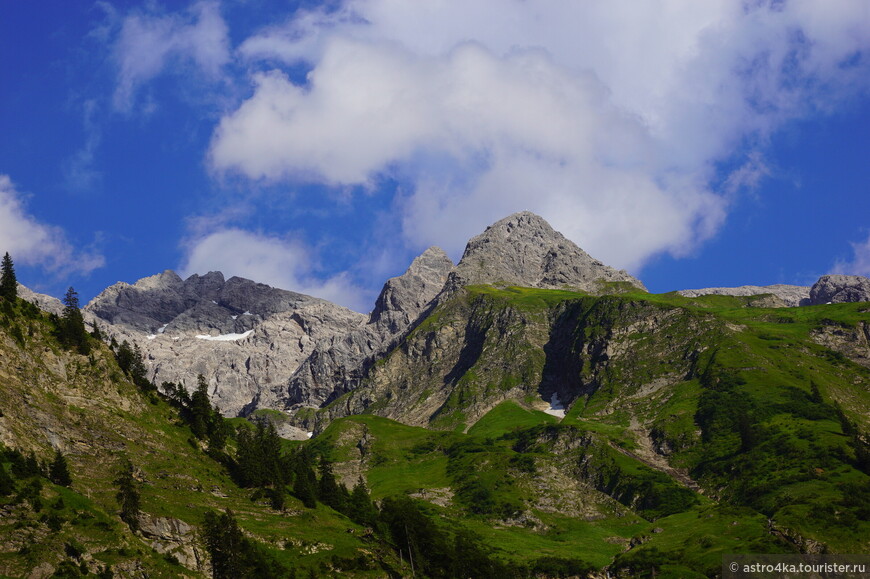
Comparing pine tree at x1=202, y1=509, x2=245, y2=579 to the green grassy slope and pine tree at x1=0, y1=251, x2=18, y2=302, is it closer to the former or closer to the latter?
the green grassy slope

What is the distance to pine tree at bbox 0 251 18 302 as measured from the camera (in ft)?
598

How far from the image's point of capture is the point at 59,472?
450 ft

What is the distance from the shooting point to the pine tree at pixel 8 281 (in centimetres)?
18239

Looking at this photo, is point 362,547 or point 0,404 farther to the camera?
point 362,547

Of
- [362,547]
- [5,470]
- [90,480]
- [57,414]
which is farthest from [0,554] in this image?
[362,547]

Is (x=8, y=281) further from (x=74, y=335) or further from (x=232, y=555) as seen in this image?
(x=232, y=555)

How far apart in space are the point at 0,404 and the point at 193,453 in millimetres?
53434

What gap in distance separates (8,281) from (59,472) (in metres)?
69.1

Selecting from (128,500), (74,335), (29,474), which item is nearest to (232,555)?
(128,500)

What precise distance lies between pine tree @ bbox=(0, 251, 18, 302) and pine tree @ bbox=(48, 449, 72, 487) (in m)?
59.6

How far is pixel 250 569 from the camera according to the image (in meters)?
138

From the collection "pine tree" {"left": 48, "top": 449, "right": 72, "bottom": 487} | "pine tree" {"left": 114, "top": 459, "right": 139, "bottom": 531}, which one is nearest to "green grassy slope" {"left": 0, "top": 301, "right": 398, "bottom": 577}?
"pine tree" {"left": 114, "top": 459, "right": 139, "bottom": 531}

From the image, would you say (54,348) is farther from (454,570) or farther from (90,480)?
(454,570)

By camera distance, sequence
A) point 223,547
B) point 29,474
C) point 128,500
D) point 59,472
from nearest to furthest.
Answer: point 29,474 < point 59,472 < point 128,500 < point 223,547
